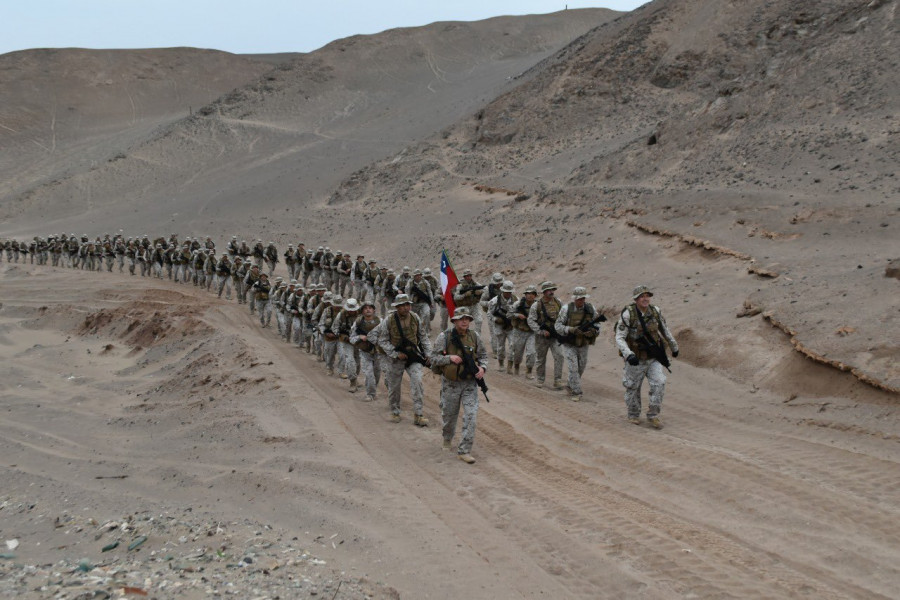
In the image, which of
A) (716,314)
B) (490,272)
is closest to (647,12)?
(490,272)

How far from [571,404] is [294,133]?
2473 inches

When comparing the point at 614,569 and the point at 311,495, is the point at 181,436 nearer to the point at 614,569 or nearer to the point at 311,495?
the point at 311,495

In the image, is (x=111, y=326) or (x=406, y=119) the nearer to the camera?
(x=111, y=326)

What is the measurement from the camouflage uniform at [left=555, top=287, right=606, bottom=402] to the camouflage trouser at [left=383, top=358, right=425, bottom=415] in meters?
2.84

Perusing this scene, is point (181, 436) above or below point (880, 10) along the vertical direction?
below

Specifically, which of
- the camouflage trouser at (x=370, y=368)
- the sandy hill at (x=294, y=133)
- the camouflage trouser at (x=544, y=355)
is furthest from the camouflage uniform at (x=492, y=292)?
the sandy hill at (x=294, y=133)

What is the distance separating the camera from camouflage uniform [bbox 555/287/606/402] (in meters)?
13.0

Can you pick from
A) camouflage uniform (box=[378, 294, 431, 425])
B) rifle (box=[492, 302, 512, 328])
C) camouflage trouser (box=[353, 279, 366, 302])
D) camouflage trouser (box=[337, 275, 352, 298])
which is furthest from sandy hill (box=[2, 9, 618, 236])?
camouflage uniform (box=[378, 294, 431, 425])

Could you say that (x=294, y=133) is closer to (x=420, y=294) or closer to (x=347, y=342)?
(x=420, y=294)

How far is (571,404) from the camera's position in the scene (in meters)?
12.9

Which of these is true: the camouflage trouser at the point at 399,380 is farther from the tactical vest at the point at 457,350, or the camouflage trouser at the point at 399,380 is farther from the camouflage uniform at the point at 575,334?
the camouflage uniform at the point at 575,334

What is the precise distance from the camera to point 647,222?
23.8 m

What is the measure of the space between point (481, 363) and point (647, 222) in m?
15.2

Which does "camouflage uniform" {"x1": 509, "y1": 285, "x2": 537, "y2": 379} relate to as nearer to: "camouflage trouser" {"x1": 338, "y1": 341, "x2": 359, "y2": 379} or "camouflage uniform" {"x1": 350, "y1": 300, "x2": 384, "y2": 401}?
"camouflage uniform" {"x1": 350, "y1": 300, "x2": 384, "y2": 401}
